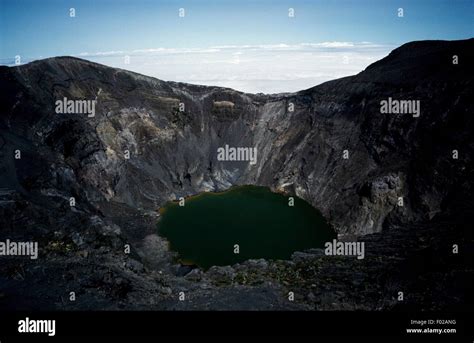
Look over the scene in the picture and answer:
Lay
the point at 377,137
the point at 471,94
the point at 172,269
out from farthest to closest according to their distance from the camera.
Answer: the point at 377,137 → the point at 471,94 → the point at 172,269

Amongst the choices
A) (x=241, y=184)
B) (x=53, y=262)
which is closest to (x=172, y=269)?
(x=53, y=262)

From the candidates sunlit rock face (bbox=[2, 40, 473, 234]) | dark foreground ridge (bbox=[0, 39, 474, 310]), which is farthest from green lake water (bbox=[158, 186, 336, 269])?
sunlit rock face (bbox=[2, 40, 473, 234])

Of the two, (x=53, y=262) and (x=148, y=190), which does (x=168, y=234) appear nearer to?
(x=148, y=190)

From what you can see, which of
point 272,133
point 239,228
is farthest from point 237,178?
point 239,228

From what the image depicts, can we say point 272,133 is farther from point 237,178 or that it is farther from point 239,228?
point 239,228

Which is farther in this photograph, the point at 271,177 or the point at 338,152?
the point at 271,177

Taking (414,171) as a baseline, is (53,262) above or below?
below

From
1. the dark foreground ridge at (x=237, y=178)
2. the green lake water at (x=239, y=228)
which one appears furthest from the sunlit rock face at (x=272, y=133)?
the green lake water at (x=239, y=228)
